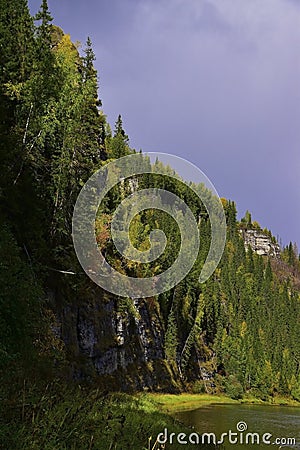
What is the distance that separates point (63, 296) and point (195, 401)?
143ft

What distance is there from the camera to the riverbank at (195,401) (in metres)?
56.2

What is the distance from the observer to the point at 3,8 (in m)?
32.0

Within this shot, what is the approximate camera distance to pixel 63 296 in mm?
32781

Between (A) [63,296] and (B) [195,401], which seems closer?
(A) [63,296]

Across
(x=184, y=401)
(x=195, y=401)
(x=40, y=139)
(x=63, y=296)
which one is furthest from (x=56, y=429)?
(x=195, y=401)

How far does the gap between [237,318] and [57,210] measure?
105802mm

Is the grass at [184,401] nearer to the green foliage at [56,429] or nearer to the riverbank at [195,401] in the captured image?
the riverbank at [195,401]

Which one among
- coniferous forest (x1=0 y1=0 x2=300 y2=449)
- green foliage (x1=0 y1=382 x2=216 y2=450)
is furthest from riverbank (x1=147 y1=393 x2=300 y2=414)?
green foliage (x1=0 y1=382 x2=216 y2=450)

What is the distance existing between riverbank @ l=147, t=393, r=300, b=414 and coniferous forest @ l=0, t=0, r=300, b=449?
2.11m

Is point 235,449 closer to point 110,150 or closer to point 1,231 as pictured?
point 1,231

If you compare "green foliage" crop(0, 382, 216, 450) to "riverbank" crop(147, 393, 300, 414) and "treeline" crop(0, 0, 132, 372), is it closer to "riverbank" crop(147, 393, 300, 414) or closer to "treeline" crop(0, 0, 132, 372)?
"treeline" crop(0, 0, 132, 372)

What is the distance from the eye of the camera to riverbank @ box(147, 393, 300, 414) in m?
56.2

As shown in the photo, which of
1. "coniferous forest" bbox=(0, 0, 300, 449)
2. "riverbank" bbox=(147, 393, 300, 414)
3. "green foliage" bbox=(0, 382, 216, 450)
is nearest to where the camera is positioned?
"green foliage" bbox=(0, 382, 216, 450)

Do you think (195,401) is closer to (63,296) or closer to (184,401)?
(184,401)
